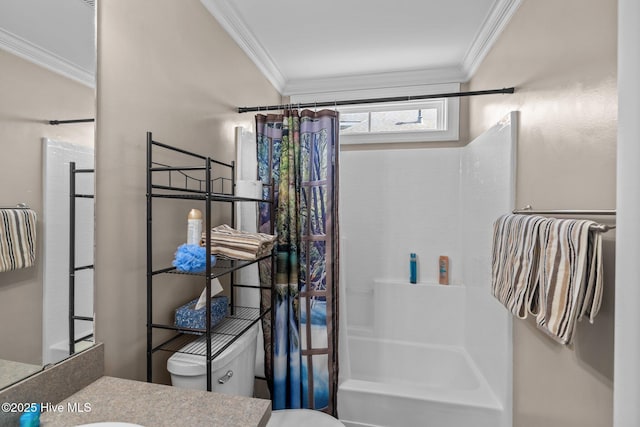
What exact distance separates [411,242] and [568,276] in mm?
1703

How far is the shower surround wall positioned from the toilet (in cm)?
111

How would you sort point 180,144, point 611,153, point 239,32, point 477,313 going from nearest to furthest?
point 611,153 < point 180,144 < point 239,32 < point 477,313

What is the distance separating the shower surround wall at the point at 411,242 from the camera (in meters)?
2.46

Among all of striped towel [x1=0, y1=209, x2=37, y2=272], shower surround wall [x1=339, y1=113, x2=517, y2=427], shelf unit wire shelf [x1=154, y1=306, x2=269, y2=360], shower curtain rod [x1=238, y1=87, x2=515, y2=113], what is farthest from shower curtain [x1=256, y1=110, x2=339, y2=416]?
striped towel [x1=0, y1=209, x2=37, y2=272]

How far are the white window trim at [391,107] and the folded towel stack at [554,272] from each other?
4.85 ft

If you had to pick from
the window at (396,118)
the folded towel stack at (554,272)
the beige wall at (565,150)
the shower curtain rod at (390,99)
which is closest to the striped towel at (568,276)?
the folded towel stack at (554,272)

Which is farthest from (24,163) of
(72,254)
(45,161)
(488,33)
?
(488,33)

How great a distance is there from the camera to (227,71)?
188 cm

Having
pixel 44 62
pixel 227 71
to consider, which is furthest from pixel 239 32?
pixel 44 62

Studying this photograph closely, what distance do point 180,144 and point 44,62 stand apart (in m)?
0.64

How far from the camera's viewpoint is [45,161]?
0.84 meters

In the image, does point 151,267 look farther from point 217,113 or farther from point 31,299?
point 217,113

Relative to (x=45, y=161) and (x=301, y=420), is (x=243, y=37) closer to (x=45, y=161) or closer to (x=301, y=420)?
(x=45, y=161)

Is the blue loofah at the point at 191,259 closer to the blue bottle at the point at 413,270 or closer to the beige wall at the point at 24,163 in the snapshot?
the beige wall at the point at 24,163
